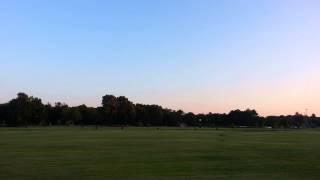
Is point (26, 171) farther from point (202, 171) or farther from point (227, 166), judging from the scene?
point (227, 166)

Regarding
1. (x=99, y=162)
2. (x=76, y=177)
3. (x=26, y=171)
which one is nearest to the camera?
(x=76, y=177)

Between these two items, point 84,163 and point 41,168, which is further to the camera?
point 84,163

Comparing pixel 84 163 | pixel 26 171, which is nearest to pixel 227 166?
pixel 84 163

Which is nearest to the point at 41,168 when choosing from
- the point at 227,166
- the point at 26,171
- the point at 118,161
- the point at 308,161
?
the point at 26,171

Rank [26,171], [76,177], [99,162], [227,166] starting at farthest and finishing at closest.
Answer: [99,162] < [227,166] < [26,171] < [76,177]

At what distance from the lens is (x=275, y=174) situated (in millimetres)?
23266

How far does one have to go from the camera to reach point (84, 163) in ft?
88.7

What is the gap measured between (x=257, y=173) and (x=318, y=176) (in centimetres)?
238

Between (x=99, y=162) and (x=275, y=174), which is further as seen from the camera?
(x=99, y=162)

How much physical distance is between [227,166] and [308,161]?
18.2ft

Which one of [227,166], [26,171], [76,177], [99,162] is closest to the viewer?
[76,177]

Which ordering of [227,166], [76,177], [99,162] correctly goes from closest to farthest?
[76,177], [227,166], [99,162]

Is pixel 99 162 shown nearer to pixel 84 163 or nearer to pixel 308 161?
pixel 84 163

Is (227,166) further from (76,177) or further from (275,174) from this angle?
(76,177)
